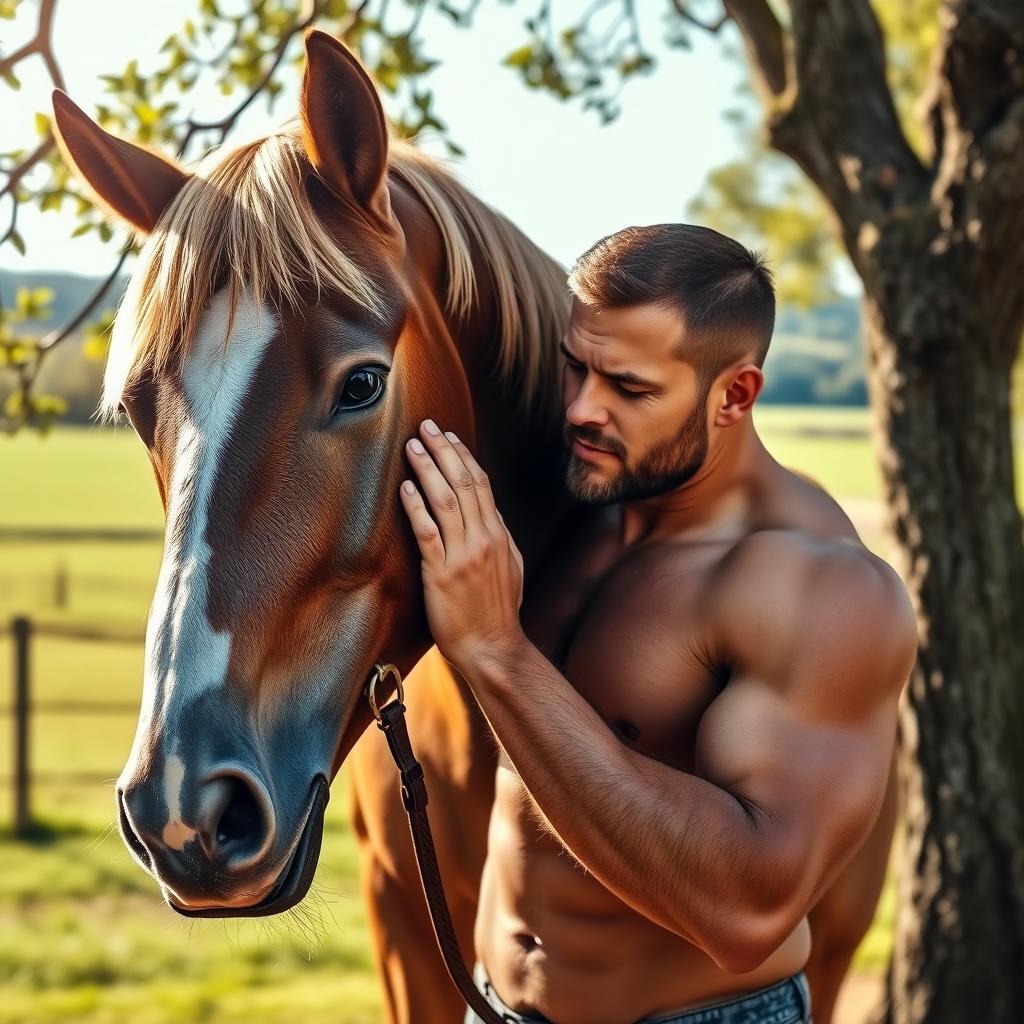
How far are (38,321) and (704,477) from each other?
98.2 inches

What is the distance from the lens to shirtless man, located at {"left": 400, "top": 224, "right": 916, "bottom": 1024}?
5.21 ft

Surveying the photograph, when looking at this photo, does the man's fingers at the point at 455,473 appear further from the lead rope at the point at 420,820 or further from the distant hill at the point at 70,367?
the distant hill at the point at 70,367

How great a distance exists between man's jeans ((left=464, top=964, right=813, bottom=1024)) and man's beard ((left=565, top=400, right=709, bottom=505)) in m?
0.82

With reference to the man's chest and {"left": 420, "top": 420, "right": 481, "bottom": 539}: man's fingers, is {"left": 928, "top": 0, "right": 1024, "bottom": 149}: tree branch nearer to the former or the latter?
the man's chest

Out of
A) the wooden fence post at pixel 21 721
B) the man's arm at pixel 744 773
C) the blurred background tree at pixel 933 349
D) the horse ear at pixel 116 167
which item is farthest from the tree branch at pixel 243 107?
the wooden fence post at pixel 21 721

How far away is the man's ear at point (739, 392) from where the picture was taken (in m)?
1.80

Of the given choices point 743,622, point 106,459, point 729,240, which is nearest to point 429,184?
point 729,240

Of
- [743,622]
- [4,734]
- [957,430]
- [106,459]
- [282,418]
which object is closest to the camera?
[282,418]

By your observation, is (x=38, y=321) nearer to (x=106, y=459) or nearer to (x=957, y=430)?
(x=957, y=430)

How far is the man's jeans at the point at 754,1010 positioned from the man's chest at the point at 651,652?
40 centimetres

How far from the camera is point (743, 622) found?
5.64ft

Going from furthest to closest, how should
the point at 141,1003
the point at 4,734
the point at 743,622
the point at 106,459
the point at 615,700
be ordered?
the point at 106,459 → the point at 4,734 → the point at 141,1003 → the point at 615,700 → the point at 743,622

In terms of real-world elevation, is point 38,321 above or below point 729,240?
below

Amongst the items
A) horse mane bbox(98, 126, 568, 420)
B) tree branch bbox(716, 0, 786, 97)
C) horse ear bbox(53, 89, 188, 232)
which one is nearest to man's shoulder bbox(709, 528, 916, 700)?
horse mane bbox(98, 126, 568, 420)
